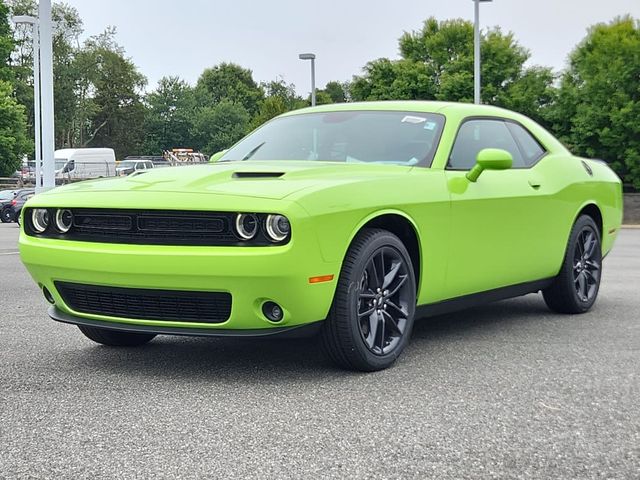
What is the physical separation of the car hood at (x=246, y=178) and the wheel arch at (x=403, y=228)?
0.20 metres

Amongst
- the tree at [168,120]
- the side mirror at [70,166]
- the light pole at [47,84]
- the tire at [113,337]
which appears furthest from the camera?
the tree at [168,120]

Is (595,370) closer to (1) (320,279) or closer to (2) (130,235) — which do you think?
(1) (320,279)

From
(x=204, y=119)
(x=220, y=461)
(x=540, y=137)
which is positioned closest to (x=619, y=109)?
(x=540, y=137)

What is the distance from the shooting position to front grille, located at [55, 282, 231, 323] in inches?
166

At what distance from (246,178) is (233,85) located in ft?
317

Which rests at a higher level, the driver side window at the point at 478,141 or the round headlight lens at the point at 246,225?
the driver side window at the point at 478,141

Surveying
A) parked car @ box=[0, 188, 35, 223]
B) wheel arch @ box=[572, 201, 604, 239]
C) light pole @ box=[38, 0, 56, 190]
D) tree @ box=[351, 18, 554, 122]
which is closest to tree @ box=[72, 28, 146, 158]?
tree @ box=[351, 18, 554, 122]

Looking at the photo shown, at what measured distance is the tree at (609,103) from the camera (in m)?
31.0

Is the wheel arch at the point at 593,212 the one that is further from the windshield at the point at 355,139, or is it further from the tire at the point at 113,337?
the tire at the point at 113,337

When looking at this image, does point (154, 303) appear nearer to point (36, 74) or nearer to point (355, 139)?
point (355, 139)

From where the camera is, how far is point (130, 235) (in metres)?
4.34

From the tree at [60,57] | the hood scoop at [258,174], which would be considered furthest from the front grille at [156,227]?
the tree at [60,57]

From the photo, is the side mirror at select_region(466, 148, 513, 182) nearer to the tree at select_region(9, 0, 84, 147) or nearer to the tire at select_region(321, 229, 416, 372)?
the tire at select_region(321, 229, 416, 372)

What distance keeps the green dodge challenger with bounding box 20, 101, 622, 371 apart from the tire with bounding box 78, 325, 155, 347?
1 centimetres
